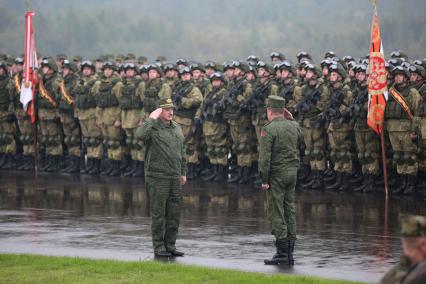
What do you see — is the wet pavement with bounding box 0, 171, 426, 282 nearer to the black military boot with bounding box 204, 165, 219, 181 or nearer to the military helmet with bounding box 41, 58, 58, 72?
the black military boot with bounding box 204, 165, 219, 181

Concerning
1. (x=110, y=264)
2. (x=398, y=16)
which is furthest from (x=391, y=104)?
(x=398, y=16)

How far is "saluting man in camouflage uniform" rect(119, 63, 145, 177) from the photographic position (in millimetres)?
26328

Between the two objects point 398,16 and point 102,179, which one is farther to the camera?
point 398,16

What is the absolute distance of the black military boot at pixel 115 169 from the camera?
2715cm

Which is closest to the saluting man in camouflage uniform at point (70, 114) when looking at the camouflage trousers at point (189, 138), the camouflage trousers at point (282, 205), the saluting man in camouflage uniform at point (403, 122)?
the camouflage trousers at point (189, 138)

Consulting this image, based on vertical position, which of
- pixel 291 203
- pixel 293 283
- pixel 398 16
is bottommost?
pixel 293 283

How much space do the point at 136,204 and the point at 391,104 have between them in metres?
4.89

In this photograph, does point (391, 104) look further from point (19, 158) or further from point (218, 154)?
point (19, 158)

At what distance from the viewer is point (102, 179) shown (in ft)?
84.9

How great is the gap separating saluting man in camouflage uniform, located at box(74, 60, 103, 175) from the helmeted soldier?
319 cm

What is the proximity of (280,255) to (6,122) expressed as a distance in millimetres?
16967

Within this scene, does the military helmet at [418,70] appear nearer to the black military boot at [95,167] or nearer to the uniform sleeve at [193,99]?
the uniform sleeve at [193,99]

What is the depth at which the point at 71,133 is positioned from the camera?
92.5 ft

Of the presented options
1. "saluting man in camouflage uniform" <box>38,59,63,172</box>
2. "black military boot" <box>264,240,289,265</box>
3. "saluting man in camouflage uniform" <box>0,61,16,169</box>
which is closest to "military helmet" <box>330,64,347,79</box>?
"saluting man in camouflage uniform" <box>38,59,63,172</box>
